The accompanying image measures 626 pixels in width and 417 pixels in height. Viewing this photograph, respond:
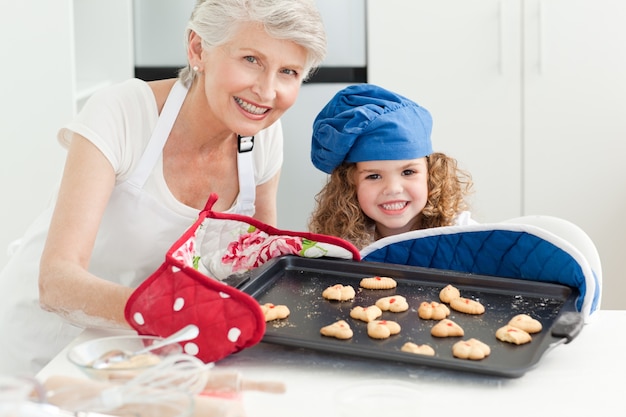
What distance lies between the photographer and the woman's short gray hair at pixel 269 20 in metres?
1.55

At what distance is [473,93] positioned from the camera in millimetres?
3035

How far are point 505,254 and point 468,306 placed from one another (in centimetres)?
19

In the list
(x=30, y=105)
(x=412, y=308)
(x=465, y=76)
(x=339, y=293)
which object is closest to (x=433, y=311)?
(x=412, y=308)

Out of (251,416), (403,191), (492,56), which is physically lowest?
(251,416)

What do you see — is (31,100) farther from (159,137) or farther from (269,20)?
(269,20)

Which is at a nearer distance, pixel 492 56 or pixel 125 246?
pixel 125 246

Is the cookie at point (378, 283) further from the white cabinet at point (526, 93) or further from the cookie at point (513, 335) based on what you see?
the white cabinet at point (526, 93)

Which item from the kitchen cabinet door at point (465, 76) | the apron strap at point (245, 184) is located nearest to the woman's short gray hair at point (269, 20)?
the apron strap at point (245, 184)

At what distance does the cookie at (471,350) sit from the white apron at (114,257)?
0.67 meters

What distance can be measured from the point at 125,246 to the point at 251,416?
705 millimetres

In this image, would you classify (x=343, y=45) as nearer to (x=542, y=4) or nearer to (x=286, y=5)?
(x=542, y=4)

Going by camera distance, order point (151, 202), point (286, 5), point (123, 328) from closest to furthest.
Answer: point (123, 328) → point (286, 5) → point (151, 202)

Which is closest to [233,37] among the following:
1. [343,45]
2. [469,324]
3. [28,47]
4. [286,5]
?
[286,5]

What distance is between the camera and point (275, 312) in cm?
133
